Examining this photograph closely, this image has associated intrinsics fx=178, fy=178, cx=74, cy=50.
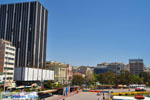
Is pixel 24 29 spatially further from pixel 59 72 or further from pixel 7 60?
pixel 7 60

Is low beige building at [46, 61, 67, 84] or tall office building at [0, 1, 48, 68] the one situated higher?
tall office building at [0, 1, 48, 68]

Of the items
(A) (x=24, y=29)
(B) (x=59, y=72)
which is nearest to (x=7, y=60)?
(A) (x=24, y=29)

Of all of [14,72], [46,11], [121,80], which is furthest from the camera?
[46,11]

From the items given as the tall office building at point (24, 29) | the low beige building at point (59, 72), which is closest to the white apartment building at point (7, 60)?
the tall office building at point (24, 29)

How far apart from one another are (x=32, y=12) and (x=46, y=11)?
22649 millimetres

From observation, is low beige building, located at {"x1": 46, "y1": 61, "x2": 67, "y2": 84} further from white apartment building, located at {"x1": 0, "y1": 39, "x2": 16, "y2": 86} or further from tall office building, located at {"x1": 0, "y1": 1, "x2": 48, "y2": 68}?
white apartment building, located at {"x1": 0, "y1": 39, "x2": 16, "y2": 86}

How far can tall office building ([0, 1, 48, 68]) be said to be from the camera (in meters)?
134

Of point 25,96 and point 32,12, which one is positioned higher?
point 32,12

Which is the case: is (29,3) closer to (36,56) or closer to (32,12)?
(32,12)

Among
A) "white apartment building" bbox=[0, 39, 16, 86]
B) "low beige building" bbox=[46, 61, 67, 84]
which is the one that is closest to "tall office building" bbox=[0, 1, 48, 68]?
"low beige building" bbox=[46, 61, 67, 84]

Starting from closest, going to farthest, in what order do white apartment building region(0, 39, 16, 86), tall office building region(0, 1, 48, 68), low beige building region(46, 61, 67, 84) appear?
1. white apartment building region(0, 39, 16, 86)
2. tall office building region(0, 1, 48, 68)
3. low beige building region(46, 61, 67, 84)

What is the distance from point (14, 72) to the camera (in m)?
98.9

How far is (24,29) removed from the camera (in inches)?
5310

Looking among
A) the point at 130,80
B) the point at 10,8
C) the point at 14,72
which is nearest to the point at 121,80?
the point at 130,80
